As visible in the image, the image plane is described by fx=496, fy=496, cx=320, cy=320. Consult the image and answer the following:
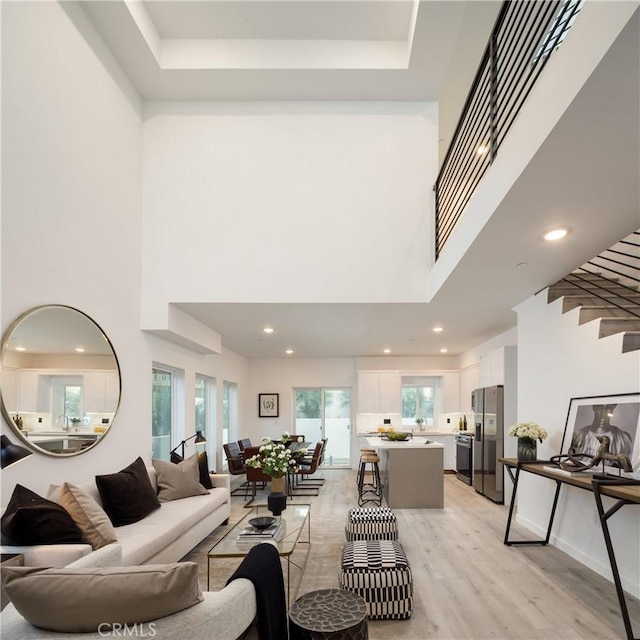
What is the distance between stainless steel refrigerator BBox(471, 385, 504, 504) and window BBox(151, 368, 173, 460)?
14.7ft

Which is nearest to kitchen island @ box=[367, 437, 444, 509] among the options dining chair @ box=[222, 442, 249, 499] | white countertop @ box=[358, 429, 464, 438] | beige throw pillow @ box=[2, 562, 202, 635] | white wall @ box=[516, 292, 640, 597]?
white wall @ box=[516, 292, 640, 597]

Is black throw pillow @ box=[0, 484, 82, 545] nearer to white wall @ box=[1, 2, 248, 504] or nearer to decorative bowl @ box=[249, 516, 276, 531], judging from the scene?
white wall @ box=[1, 2, 248, 504]

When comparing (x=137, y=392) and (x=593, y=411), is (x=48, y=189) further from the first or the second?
(x=593, y=411)

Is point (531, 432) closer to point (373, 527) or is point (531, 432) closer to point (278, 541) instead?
point (373, 527)

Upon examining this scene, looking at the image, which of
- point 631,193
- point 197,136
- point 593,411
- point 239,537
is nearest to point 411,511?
point 593,411

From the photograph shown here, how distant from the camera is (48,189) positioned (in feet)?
12.1

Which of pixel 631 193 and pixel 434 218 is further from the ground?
pixel 434 218

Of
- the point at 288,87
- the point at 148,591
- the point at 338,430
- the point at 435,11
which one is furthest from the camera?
the point at 338,430

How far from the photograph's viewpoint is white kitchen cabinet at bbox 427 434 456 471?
33.7 feet

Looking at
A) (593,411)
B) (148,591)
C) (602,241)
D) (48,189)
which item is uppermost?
(48,189)

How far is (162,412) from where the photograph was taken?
6.55 metres

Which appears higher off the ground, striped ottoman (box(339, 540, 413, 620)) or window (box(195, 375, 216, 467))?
window (box(195, 375, 216, 467))

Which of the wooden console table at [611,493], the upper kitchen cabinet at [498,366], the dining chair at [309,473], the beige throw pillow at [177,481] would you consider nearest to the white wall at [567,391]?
the wooden console table at [611,493]

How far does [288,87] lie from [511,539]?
542cm
